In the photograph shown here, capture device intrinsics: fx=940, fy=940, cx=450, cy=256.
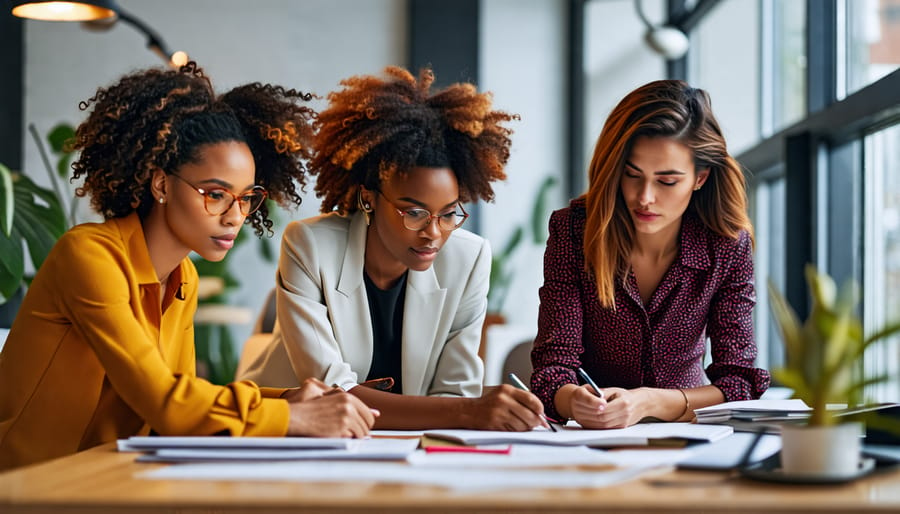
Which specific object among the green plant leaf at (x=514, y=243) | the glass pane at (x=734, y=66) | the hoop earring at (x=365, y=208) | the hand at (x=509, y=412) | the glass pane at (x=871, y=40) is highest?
the glass pane at (x=734, y=66)

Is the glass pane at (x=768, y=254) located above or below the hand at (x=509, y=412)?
above

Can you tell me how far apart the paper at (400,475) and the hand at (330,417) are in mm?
217

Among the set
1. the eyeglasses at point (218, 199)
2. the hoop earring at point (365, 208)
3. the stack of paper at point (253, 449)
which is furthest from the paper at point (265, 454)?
the hoop earring at point (365, 208)

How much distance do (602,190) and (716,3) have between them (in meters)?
2.99

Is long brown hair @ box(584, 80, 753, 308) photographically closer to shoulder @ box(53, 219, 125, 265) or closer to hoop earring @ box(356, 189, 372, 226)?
hoop earring @ box(356, 189, 372, 226)

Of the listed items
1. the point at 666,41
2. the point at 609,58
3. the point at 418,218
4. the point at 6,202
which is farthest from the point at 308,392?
the point at 609,58

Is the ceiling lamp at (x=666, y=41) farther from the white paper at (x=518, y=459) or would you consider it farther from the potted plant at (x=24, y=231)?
the white paper at (x=518, y=459)

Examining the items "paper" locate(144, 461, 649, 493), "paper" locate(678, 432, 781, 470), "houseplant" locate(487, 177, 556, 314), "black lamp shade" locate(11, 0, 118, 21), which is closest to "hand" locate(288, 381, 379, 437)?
"paper" locate(144, 461, 649, 493)

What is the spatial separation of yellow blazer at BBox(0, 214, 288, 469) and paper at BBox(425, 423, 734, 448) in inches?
10.4

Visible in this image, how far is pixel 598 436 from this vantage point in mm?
1355

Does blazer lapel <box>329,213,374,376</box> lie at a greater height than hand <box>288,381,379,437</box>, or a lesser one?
greater

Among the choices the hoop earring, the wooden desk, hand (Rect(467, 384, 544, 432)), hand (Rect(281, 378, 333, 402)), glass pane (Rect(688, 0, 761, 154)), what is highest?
glass pane (Rect(688, 0, 761, 154))

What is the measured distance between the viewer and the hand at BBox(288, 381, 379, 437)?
130 cm

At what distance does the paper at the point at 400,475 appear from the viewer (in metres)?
0.96
